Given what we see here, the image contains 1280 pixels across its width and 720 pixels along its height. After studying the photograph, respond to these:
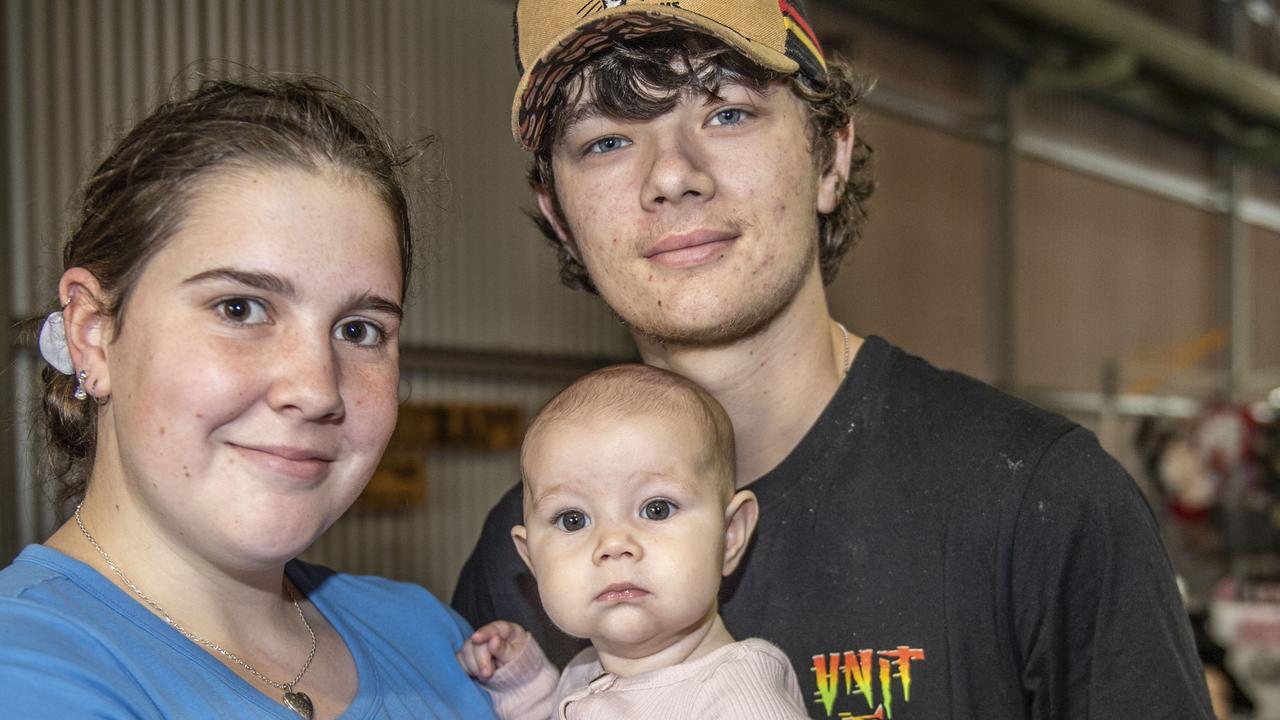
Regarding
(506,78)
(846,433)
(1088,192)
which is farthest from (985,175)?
(846,433)

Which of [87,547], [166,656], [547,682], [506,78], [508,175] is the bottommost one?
[547,682]

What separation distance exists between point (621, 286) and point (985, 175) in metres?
8.03

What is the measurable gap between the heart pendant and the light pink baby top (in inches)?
15.9

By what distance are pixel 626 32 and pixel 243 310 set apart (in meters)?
0.81

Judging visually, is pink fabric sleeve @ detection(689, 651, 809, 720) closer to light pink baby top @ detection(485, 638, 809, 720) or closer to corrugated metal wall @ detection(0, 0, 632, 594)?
light pink baby top @ detection(485, 638, 809, 720)

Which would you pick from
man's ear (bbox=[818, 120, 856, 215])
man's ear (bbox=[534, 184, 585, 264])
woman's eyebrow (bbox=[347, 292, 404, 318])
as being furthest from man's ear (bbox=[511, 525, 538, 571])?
man's ear (bbox=[818, 120, 856, 215])

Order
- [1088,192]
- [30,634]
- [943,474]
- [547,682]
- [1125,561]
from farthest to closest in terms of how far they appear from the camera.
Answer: [1088,192], [547,682], [943,474], [1125,561], [30,634]

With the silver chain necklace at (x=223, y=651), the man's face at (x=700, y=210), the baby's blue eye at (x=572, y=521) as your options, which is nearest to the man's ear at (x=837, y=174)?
the man's face at (x=700, y=210)

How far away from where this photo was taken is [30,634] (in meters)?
1.27

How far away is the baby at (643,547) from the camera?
168cm

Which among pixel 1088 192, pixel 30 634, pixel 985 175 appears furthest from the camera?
pixel 1088 192

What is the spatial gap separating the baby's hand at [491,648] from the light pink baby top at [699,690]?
0.02m

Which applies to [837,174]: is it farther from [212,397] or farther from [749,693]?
[212,397]

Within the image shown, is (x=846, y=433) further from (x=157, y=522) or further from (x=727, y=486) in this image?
(x=157, y=522)
